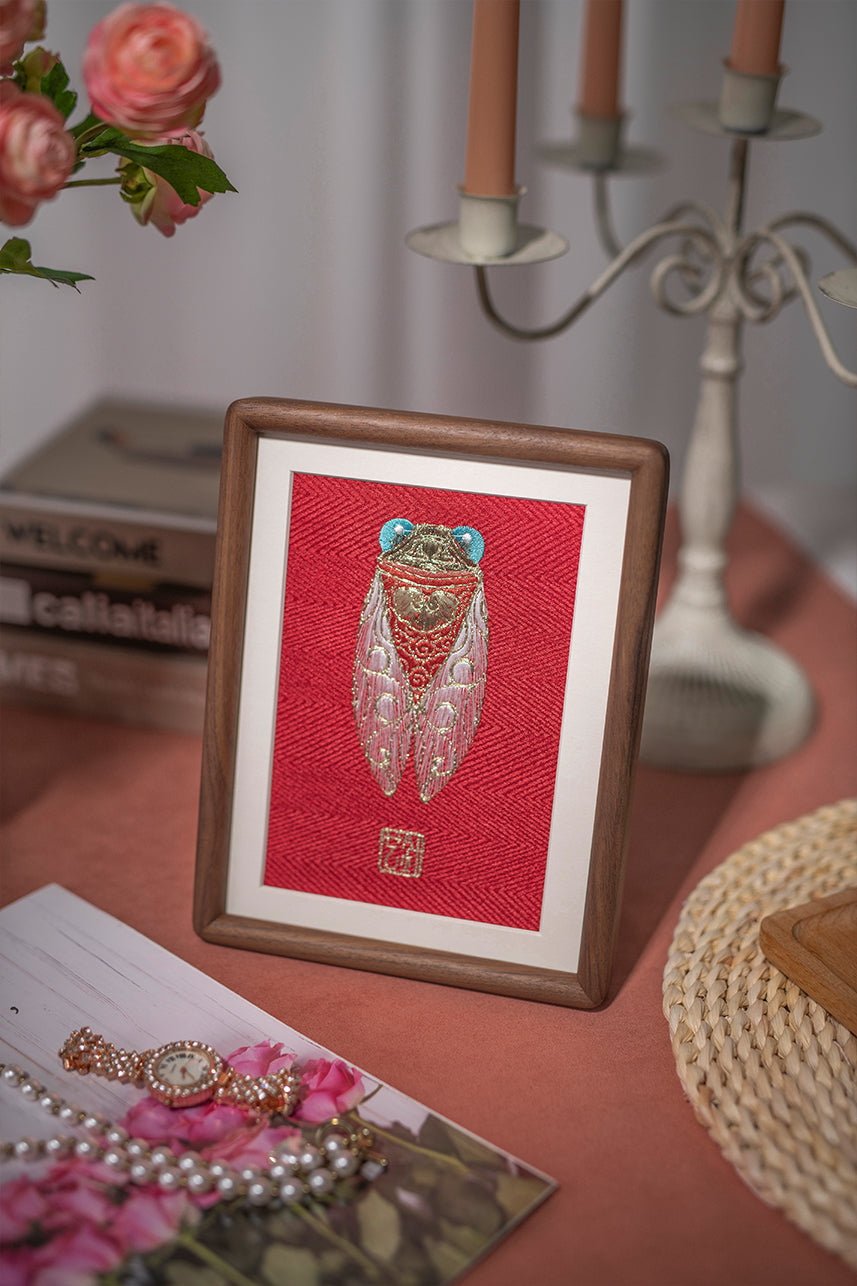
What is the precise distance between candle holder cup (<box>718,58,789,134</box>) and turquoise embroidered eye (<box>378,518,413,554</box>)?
1.16ft

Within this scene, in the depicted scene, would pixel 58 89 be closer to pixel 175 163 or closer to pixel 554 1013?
pixel 175 163

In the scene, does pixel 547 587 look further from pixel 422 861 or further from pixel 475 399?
pixel 475 399

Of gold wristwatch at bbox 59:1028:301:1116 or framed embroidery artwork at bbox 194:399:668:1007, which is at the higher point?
framed embroidery artwork at bbox 194:399:668:1007

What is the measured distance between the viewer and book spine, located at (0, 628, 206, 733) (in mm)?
875

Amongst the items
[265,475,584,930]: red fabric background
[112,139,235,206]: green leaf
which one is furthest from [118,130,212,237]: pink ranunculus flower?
[265,475,584,930]: red fabric background

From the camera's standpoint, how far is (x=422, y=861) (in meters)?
0.66

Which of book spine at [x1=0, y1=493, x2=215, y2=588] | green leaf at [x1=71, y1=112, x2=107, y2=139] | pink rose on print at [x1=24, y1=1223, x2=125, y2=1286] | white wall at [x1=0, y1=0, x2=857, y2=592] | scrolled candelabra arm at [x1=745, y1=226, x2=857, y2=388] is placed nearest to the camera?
pink rose on print at [x1=24, y1=1223, x2=125, y2=1286]

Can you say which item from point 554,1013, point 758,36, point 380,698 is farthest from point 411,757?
point 758,36

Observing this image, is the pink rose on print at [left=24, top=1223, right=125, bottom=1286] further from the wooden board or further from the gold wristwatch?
the wooden board

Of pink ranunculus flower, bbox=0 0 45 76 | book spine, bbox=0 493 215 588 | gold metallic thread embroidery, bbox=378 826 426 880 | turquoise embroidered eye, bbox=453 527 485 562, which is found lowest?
gold metallic thread embroidery, bbox=378 826 426 880

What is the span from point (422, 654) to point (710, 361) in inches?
13.4

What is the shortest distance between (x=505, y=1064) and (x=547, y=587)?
0.24 meters

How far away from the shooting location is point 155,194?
24.6 inches

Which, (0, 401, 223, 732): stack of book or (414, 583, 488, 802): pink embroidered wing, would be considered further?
(0, 401, 223, 732): stack of book
